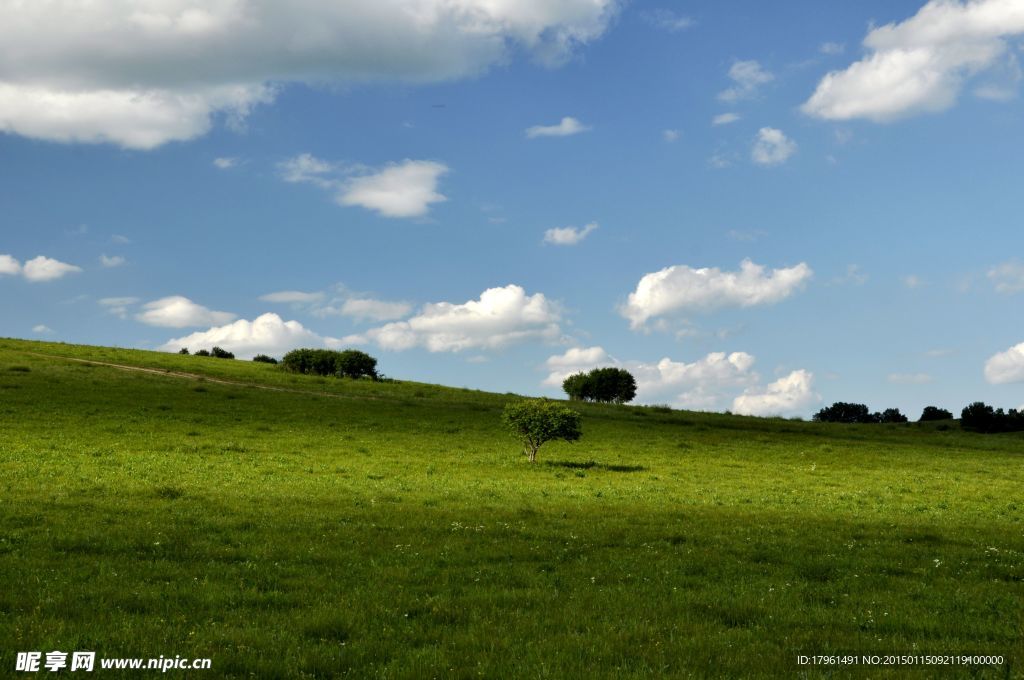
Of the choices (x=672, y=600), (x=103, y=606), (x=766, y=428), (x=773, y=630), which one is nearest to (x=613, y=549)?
(x=672, y=600)

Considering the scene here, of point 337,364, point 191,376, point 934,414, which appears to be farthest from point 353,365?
point 934,414

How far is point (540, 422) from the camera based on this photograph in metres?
48.2

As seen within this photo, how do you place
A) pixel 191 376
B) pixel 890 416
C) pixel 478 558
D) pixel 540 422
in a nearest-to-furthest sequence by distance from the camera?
pixel 478 558 → pixel 540 422 → pixel 191 376 → pixel 890 416

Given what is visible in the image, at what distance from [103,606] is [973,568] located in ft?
69.6

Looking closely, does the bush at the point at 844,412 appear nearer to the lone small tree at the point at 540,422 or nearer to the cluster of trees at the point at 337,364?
the cluster of trees at the point at 337,364

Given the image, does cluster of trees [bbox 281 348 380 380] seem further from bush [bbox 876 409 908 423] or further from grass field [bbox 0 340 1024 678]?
bush [bbox 876 409 908 423]

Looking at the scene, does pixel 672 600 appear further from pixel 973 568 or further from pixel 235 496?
pixel 235 496

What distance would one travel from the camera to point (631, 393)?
476 feet

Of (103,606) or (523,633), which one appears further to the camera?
(103,606)

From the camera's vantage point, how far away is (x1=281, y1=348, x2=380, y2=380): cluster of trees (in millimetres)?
98688

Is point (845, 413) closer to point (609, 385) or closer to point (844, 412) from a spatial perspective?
point (844, 412)

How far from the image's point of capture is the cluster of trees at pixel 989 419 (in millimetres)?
97750

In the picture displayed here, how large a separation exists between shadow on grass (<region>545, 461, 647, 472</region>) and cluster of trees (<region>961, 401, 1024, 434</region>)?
74.1m

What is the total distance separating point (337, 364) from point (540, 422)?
186ft
